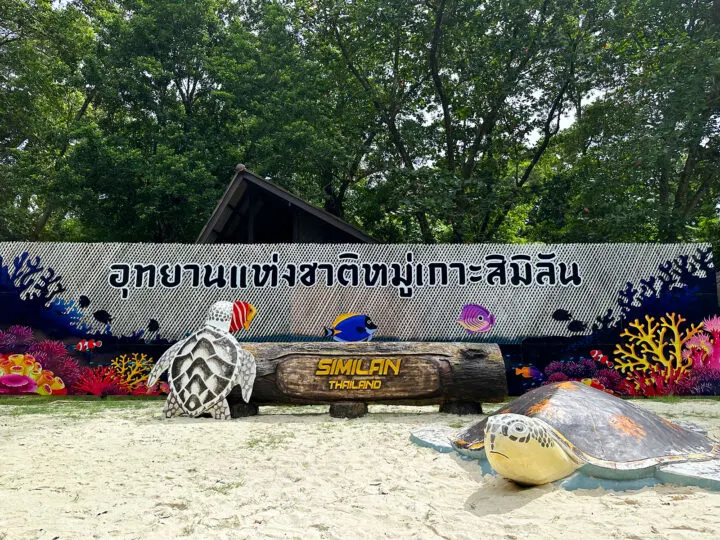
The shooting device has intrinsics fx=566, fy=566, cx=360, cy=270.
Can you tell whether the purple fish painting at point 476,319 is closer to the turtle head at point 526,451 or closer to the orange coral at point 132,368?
the orange coral at point 132,368

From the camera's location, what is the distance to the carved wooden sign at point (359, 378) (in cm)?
570

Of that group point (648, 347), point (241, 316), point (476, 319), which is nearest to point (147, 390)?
point (241, 316)

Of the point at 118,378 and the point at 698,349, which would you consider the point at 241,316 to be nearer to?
the point at 118,378

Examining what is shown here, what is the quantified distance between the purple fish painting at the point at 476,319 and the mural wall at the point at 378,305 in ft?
0.04

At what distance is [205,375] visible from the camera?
5617 mm

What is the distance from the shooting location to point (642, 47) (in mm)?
12648

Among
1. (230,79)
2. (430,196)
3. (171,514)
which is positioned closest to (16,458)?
(171,514)

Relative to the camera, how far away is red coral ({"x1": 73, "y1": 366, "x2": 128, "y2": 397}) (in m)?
7.40

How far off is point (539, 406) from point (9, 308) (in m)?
7.06

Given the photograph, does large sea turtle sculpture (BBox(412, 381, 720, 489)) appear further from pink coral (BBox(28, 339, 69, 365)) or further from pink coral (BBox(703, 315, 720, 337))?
pink coral (BBox(28, 339, 69, 365))

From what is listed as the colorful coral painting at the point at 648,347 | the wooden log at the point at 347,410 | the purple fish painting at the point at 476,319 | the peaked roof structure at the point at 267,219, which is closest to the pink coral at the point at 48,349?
the peaked roof structure at the point at 267,219

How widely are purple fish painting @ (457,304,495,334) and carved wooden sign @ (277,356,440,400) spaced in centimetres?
183

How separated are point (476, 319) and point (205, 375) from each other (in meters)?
3.60

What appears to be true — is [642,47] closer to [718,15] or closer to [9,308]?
[718,15]
